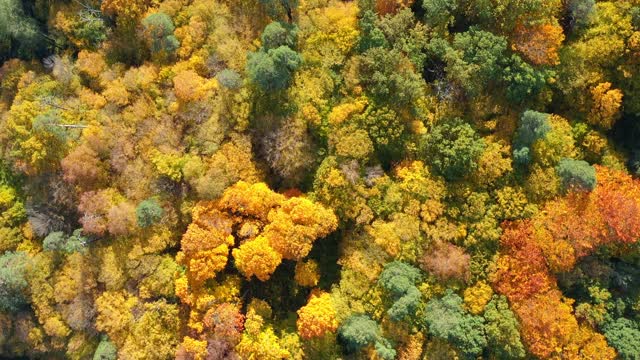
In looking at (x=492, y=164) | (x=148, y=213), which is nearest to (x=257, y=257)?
(x=148, y=213)

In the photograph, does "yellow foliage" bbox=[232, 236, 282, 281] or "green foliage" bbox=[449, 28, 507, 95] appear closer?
"green foliage" bbox=[449, 28, 507, 95]

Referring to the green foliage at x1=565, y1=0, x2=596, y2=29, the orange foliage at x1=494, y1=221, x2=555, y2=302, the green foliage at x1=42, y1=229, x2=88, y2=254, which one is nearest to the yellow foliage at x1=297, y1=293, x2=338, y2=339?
the orange foliage at x1=494, y1=221, x2=555, y2=302

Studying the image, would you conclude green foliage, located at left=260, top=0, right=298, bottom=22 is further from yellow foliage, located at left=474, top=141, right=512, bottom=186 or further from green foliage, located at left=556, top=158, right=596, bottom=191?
green foliage, located at left=556, top=158, right=596, bottom=191

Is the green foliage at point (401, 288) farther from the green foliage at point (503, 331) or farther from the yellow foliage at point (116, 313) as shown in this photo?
the yellow foliage at point (116, 313)

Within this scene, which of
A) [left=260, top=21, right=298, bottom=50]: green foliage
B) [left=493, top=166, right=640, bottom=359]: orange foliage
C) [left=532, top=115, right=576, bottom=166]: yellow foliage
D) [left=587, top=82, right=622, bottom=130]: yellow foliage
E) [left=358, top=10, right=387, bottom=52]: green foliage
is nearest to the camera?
[left=493, top=166, right=640, bottom=359]: orange foliage

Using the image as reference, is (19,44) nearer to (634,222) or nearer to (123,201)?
(123,201)

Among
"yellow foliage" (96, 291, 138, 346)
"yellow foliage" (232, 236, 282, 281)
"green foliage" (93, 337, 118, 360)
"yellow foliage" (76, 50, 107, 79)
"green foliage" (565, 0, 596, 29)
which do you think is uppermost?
"green foliage" (565, 0, 596, 29)

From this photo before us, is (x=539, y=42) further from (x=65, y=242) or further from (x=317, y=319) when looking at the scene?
(x=65, y=242)
